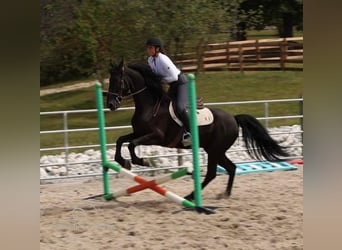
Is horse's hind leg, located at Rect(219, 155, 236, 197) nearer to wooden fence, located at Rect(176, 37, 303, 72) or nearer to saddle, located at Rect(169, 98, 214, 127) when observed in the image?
saddle, located at Rect(169, 98, 214, 127)

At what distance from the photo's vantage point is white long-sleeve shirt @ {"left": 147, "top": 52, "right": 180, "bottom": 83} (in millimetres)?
3338

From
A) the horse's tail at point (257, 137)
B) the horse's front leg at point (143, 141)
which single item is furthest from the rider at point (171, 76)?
the horse's tail at point (257, 137)

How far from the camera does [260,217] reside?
3.26 meters

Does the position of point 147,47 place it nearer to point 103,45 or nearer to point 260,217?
point 103,45

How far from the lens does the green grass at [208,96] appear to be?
3.53 meters

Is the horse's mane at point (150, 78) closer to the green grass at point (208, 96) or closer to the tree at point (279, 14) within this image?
the green grass at point (208, 96)

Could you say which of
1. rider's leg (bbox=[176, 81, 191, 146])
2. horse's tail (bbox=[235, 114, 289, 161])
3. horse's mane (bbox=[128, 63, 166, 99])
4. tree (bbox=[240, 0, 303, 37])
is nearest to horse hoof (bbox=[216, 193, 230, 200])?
horse's tail (bbox=[235, 114, 289, 161])

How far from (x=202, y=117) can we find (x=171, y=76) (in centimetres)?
39

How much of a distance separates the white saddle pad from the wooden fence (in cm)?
30

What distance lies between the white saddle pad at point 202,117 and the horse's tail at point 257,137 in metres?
0.27

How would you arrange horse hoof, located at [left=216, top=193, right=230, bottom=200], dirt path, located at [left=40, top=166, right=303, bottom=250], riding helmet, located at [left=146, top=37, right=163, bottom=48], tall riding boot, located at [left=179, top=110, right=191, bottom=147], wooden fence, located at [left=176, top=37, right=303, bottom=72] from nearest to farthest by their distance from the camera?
dirt path, located at [left=40, top=166, right=303, bottom=250] → riding helmet, located at [left=146, top=37, right=163, bottom=48] → tall riding boot, located at [left=179, top=110, right=191, bottom=147] → wooden fence, located at [left=176, top=37, right=303, bottom=72] → horse hoof, located at [left=216, top=193, right=230, bottom=200]
